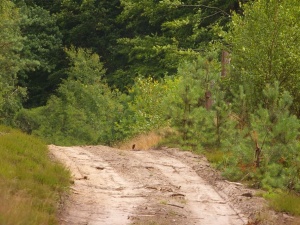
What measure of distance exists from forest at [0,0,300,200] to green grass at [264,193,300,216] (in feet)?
3.04

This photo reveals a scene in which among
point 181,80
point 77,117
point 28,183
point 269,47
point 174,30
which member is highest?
point 174,30

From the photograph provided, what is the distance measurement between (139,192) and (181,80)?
606 cm

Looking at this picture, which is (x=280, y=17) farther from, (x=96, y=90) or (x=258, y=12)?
(x=96, y=90)

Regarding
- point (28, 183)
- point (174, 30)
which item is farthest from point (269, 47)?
point (174, 30)

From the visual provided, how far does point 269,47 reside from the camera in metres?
15.1

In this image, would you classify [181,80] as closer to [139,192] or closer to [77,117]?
[139,192]

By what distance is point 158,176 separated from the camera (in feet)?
43.0

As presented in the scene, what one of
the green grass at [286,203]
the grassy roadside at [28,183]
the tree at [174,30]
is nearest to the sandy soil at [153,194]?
the green grass at [286,203]

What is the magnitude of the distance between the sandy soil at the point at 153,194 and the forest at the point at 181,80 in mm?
834

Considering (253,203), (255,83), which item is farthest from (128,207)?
(255,83)

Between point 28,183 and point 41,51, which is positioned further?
point 41,51

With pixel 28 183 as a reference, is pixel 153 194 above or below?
below

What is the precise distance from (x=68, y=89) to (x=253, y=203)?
932 inches

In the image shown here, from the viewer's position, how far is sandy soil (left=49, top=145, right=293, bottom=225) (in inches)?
387
